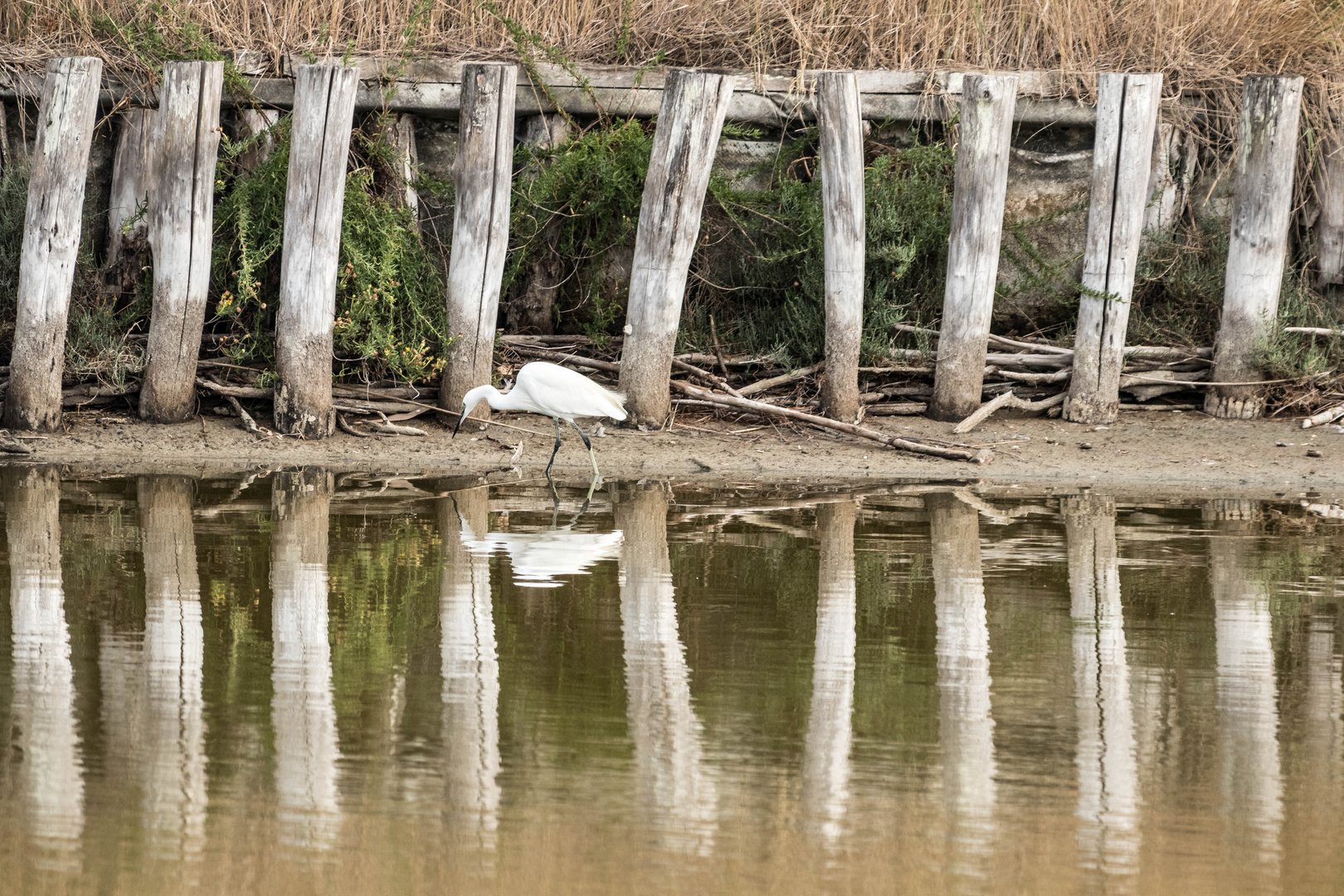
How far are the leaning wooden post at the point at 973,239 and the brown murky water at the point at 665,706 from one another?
2266 millimetres

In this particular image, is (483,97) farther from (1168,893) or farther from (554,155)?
(1168,893)

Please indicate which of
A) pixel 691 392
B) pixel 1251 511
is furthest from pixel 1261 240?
pixel 691 392

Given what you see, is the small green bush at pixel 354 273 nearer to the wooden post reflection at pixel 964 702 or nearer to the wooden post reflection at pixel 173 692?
the wooden post reflection at pixel 173 692

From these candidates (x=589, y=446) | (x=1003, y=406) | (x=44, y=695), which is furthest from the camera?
(x=1003, y=406)

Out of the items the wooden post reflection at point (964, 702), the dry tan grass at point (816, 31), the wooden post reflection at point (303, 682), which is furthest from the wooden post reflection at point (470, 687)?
the dry tan grass at point (816, 31)

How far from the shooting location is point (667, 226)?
28.5 feet

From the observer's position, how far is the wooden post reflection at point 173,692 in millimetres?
3207

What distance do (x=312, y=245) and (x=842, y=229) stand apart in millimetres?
3050

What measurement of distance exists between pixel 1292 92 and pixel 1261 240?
86 centimetres

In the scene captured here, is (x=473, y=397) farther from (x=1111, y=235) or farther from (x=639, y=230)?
(x=1111, y=235)

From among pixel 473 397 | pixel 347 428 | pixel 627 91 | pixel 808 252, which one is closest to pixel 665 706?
pixel 473 397

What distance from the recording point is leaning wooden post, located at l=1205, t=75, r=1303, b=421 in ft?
28.6

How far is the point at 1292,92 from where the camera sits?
28.5ft

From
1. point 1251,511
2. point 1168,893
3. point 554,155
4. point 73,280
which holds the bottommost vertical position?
point 1168,893
